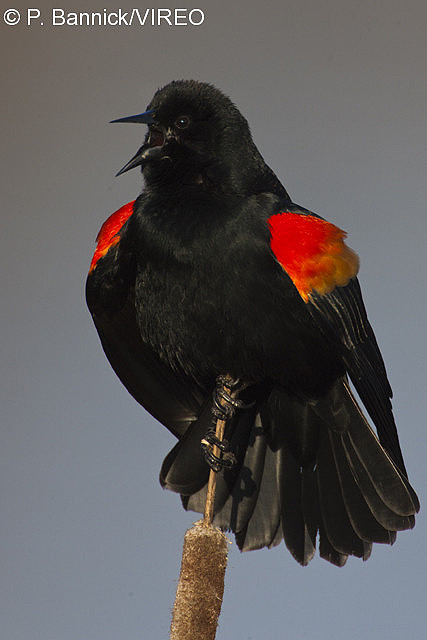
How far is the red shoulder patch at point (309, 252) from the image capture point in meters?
1.65

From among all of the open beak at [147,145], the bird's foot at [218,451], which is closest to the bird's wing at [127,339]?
the open beak at [147,145]

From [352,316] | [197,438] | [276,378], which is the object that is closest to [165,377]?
[197,438]

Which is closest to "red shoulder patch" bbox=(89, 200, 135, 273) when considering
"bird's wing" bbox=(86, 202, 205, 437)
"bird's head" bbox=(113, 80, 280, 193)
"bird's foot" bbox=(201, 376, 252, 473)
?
"bird's wing" bbox=(86, 202, 205, 437)

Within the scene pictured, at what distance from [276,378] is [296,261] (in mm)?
272

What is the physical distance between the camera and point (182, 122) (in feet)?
5.62

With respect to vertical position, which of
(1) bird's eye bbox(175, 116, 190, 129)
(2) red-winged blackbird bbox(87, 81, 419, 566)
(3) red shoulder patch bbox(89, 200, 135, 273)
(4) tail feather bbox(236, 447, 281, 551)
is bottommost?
(4) tail feather bbox(236, 447, 281, 551)

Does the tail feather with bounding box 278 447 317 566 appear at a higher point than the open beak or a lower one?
lower

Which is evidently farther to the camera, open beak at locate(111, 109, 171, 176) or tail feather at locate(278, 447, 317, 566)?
tail feather at locate(278, 447, 317, 566)

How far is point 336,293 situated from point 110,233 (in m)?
0.52

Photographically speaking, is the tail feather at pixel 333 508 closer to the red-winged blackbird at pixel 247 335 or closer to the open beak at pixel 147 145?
the red-winged blackbird at pixel 247 335

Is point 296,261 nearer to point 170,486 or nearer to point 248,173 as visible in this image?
point 248,173

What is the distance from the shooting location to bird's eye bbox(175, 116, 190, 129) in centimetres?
171

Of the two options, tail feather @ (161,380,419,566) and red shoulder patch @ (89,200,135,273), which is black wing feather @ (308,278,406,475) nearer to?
tail feather @ (161,380,419,566)

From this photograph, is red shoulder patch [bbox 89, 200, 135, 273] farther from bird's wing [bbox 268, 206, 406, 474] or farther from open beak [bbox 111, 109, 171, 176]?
bird's wing [bbox 268, 206, 406, 474]
